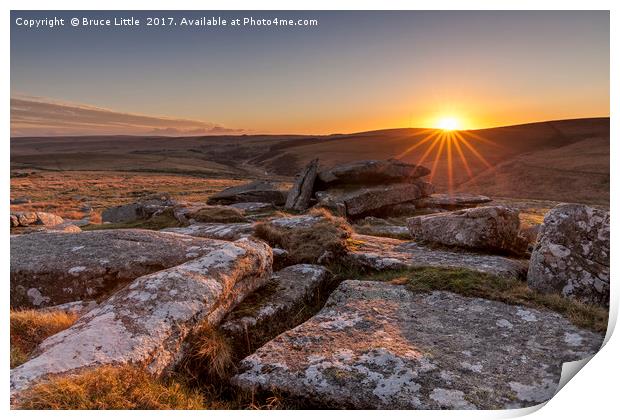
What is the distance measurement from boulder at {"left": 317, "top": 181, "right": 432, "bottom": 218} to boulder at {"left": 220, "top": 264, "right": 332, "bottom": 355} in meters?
8.64

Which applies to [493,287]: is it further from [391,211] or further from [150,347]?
[391,211]

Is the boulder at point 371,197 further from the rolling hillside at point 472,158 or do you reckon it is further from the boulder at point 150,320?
the boulder at point 150,320

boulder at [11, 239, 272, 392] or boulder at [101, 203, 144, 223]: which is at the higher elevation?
boulder at [11, 239, 272, 392]

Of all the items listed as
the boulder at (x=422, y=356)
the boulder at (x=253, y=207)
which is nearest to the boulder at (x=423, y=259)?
the boulder at (x=422, y=356)

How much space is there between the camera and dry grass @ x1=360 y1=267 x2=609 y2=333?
5641 millimetres

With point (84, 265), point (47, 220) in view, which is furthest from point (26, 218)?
point (84, 265)

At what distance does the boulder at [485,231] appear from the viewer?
8.55 m

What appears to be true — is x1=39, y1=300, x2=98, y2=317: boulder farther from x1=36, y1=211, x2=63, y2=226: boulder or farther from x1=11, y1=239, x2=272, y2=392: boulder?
x1=36, y1=211, x2=63, y2=226: boulder

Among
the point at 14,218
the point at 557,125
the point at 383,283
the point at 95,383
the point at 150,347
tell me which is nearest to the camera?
the point at 95,383

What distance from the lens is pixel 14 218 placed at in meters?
16.9

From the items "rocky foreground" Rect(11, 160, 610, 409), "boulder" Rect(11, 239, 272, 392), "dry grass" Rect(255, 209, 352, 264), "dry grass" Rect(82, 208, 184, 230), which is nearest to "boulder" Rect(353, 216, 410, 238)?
"rocky foreground" Rect(11, 160, 610, 409)

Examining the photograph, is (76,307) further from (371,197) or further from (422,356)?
(371,197)

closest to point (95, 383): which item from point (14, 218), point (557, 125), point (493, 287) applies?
point (493, 287)
